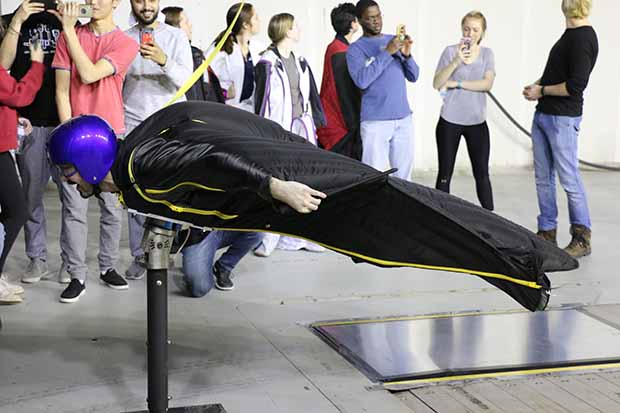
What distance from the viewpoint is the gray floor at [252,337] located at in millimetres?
3686

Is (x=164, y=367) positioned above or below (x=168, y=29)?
below

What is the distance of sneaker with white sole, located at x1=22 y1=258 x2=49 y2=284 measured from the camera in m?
5.40

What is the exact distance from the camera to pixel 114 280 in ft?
17.4

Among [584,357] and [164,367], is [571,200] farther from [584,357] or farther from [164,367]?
[164,367]

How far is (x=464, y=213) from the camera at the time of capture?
3.46 metres

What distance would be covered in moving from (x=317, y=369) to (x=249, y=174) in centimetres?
137

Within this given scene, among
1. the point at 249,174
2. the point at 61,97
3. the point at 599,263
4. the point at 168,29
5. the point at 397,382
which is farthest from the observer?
the point at 599,263

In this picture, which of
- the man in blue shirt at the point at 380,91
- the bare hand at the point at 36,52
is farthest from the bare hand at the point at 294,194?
the man in blue shirt at the point at 380,91

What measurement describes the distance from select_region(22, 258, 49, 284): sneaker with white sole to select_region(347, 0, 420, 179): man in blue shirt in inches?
94.4

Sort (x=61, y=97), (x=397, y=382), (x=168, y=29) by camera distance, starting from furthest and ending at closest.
Result: (x=168, y=29) < (x=61, y=97) < (x=397, y=382)

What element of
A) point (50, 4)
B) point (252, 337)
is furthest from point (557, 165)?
point (50, 4)

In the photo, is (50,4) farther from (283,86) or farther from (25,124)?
(283,86)

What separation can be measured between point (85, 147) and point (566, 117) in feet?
12.6

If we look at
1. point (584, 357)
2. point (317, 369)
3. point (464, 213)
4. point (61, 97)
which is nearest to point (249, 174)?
point (464, 213)
